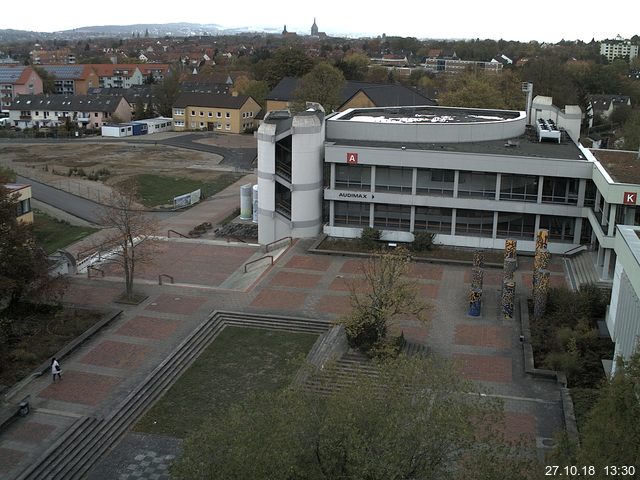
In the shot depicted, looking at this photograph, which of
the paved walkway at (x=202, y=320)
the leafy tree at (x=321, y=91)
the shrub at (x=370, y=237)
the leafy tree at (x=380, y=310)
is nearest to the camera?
the paved walkway at (x=202, y=320)

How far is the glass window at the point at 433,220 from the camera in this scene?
137ft

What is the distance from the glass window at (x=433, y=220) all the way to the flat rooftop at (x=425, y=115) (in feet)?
25.2

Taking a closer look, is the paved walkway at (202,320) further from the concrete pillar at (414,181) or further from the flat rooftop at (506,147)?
the flat rooftop at (506,147)

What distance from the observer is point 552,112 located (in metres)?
55.8

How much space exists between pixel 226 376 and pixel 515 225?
21.8 meters

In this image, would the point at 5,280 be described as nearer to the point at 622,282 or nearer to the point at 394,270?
the point at 394,270

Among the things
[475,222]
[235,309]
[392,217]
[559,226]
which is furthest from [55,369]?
[559,226]

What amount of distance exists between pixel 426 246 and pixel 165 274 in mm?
14857

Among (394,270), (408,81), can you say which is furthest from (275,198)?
(408,81)

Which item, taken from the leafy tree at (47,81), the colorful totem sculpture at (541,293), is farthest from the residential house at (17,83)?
the colorful totem sculpture at (541,293)

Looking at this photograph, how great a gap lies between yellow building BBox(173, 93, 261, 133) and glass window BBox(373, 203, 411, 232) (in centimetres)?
5770

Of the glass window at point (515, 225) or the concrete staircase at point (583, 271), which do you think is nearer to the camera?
the concrete staircase at point (583, 271)

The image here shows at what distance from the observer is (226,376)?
1034 inches

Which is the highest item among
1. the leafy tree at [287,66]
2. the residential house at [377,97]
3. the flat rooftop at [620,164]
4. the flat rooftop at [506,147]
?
the leafy tree at [287,66]
